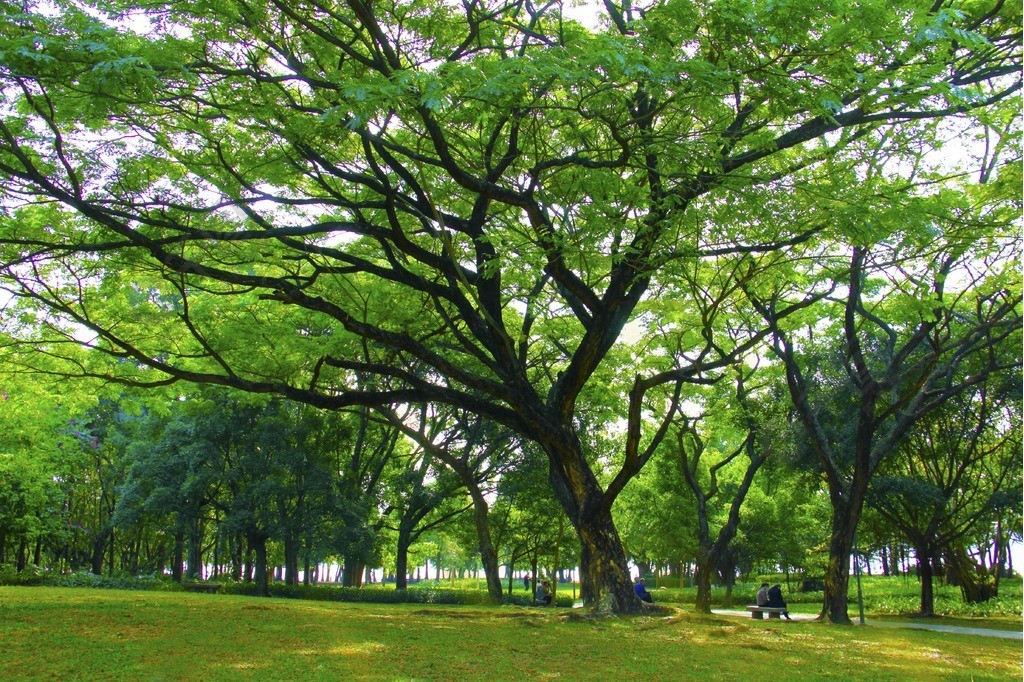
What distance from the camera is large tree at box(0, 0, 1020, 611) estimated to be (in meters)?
6.46

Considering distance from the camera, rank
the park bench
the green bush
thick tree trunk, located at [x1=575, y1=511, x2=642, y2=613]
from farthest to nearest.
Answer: the park bench < the green bush < thick tree trunk, located at [x1=575, y1=511, x2=642, y2=613]

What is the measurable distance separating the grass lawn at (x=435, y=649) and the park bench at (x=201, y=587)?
11.1 m

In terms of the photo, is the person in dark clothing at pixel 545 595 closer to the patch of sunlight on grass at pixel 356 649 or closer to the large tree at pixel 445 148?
the large tree at pixel 445 148

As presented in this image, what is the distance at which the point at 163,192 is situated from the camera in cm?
918

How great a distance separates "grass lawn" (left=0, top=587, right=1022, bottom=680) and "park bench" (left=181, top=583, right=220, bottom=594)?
11057 mm

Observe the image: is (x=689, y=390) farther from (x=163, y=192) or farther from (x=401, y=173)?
(x=163, y=192)

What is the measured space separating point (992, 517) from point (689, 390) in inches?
387

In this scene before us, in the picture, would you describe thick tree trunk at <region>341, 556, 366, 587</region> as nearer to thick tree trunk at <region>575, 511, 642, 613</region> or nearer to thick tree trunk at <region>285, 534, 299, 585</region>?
thick tree trunk at <region>285, 534, 299, 585</region>

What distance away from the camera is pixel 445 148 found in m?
7.40

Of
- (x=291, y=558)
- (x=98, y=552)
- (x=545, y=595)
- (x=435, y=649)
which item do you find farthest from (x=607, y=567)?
(x=98, y=552)

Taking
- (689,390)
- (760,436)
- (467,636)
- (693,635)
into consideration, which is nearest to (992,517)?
(760,436)

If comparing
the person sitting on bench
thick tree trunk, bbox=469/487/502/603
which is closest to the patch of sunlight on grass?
thick tree trunk, bbox=469/487/502/603

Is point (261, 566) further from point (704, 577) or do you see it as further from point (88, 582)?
point (704, 577)

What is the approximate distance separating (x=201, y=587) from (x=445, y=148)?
18.7 m
